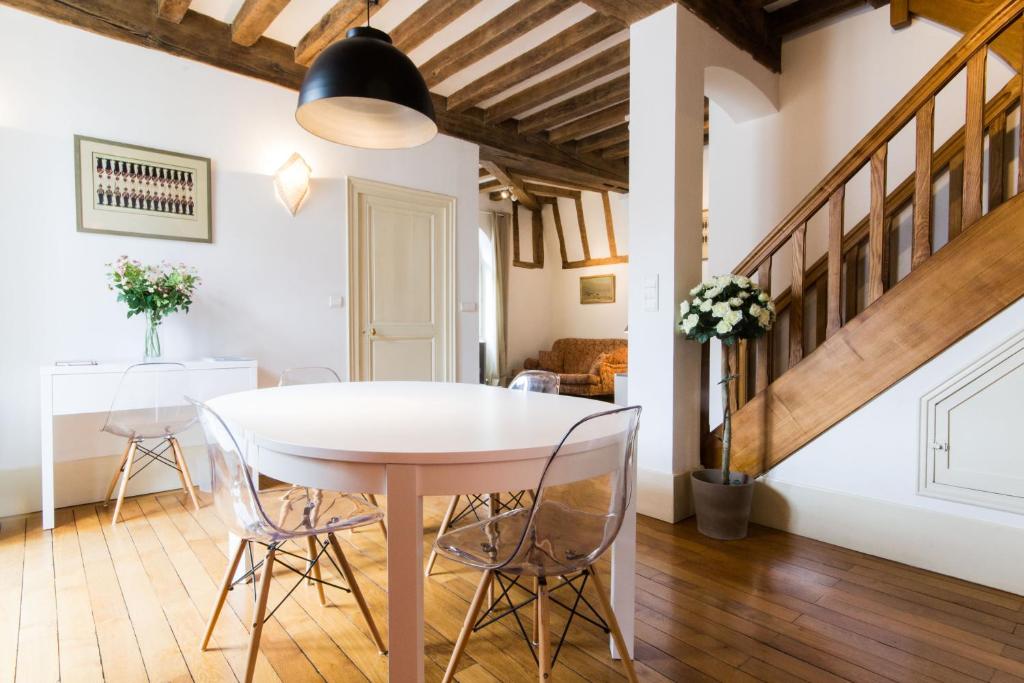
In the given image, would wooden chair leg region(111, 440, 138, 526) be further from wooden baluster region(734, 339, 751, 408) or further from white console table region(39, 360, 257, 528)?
wooden baluster region(734, 339, 751, 408)

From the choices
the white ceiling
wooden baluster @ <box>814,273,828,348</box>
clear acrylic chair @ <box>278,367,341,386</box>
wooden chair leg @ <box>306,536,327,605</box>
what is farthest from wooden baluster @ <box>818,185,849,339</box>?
clear acrylic chair @ <box>278,367,341,386</box>

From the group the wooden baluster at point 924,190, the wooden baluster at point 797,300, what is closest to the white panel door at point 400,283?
the wooden baluster at point 797,300

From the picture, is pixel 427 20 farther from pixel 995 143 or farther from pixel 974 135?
pixel 995 143

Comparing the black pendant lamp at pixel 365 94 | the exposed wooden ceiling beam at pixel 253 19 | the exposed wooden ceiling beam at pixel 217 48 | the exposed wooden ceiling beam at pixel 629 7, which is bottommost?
the black pendant lamp at pixel 365 94

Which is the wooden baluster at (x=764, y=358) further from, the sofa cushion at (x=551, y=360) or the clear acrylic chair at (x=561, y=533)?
the sofa cushion at (x=551, y=360)

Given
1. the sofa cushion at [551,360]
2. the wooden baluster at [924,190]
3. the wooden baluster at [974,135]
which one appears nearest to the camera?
the wooden baluster at [974,135]

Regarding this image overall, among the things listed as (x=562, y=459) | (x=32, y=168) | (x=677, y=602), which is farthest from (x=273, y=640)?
(x=32, y=168)

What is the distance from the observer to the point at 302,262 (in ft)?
13.0

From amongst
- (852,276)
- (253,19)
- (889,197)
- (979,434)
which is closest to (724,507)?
(979,434)

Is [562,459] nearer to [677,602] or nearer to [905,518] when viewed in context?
[677,602]

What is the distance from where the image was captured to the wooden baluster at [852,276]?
10.6 ft

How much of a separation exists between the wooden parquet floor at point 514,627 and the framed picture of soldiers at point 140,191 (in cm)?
180

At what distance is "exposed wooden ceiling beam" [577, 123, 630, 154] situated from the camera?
210 inches

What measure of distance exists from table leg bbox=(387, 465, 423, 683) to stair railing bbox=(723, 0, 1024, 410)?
206 cm
